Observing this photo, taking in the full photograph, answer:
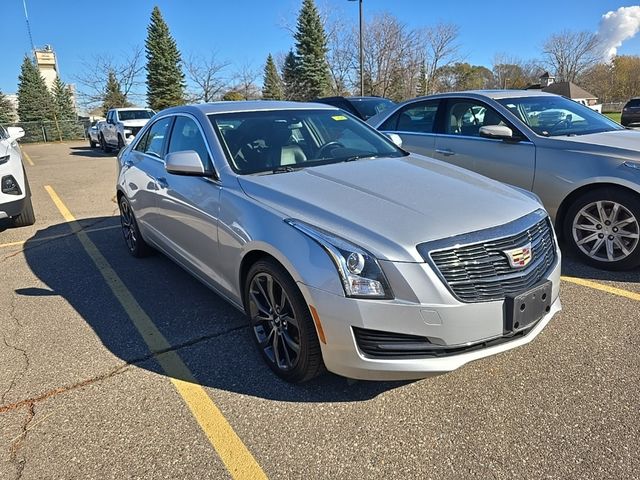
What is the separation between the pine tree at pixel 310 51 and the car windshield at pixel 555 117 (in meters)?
40.6

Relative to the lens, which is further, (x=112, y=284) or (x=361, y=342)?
(x=112, y=284)

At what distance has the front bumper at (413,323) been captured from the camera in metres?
2.21

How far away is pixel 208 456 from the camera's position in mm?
2242

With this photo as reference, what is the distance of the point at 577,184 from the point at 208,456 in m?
3.93

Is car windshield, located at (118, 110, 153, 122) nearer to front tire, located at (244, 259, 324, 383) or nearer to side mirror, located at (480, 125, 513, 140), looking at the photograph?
side mirror, located at (480, 125, 513, 140)

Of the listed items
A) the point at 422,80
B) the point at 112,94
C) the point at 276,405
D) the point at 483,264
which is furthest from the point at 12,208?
the point at 112,94

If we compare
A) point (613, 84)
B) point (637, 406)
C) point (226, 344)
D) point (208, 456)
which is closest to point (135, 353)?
point (226, 344)

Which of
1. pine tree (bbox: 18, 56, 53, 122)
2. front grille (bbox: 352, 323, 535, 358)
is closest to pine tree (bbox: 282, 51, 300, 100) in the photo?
pine tree (bbox: 18, 56, 53, 122)

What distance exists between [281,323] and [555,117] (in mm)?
4125

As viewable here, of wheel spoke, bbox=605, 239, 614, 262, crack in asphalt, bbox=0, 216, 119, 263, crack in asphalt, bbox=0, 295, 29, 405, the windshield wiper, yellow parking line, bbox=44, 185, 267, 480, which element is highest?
the windshield wiper

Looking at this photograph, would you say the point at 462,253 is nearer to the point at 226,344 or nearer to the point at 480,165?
the point at 226,344

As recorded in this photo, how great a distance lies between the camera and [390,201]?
2.65 m

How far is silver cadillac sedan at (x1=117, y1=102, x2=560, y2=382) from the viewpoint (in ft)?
7.34

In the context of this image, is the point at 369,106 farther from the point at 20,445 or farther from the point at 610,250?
the point at 20,445
